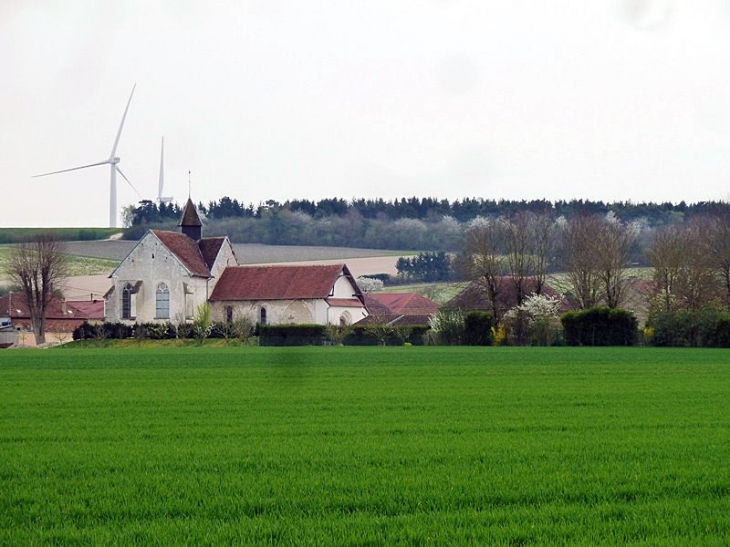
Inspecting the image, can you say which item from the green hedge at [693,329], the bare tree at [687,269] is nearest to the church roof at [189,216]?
the bare tree at [687,269]

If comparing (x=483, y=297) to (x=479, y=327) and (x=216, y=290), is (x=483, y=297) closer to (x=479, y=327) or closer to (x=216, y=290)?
(x=479, y=327)

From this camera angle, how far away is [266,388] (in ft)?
89.1

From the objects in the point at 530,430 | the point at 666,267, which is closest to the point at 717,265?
the point at 666,267

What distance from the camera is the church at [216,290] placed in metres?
92.6

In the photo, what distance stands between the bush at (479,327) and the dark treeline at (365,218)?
8221 cm

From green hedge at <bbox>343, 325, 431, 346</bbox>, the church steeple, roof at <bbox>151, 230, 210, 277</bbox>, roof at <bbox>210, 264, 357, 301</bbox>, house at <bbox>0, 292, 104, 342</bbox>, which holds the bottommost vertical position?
green hedge at <bbox>343, 325, 431, 346</bbox>

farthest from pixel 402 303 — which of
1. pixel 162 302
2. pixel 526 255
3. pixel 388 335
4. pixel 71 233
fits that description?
pixel 71 233

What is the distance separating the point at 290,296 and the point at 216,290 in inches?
323

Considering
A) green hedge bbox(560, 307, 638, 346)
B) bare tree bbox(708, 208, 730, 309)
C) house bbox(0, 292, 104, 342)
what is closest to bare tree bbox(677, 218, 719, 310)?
bare tree bbox(708, 208, 730, 309)

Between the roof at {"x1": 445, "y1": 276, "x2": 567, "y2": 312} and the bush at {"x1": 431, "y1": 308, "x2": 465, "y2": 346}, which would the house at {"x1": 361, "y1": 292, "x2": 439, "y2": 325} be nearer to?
the roof at {"x1": 445, "y1": 276, "x2": 567, "y2": 312}

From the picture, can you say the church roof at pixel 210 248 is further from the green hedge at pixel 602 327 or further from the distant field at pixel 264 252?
the green hedge at pixel 602 327

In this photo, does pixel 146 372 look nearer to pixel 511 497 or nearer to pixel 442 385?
pixel 442 385

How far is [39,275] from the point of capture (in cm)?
10775

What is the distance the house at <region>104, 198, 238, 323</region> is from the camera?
93.9 meters
